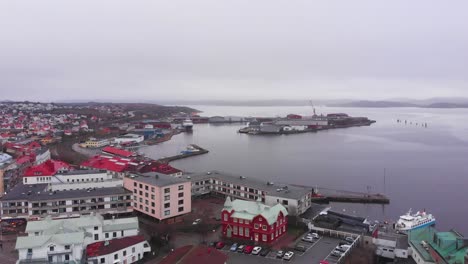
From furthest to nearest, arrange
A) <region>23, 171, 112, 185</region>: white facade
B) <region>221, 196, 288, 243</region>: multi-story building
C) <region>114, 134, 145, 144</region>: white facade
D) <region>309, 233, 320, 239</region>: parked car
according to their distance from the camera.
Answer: <region>114, 134, 145, 144</region>: white facade → <region>23, 171, 112, 185</region>: white facade → <region>309, 233, 320, 239</region>: parked car → <region>221, 196, 288, 243</region>: multi-story building

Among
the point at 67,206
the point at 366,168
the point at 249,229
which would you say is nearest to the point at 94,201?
the point at 67,206

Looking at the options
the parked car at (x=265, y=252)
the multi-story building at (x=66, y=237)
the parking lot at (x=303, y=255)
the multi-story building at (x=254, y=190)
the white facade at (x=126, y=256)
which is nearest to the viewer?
the multi-story building at (x=66, y=237)

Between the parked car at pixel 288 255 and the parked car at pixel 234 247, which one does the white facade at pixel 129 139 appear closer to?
the parked car at pixel 234 247

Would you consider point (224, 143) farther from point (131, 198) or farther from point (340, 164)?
point (131, 198)

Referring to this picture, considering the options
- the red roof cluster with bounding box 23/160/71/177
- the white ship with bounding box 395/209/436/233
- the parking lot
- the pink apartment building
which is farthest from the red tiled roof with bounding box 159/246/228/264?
the red roof cluster with bounding box 23/160/71/177

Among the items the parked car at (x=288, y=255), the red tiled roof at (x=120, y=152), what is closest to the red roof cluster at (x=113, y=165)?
the red tiled roof at (x=120, y=152)

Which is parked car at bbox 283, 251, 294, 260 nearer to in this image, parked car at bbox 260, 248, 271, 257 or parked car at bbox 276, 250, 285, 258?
parked car at bbox 276, 250, 285, 258
